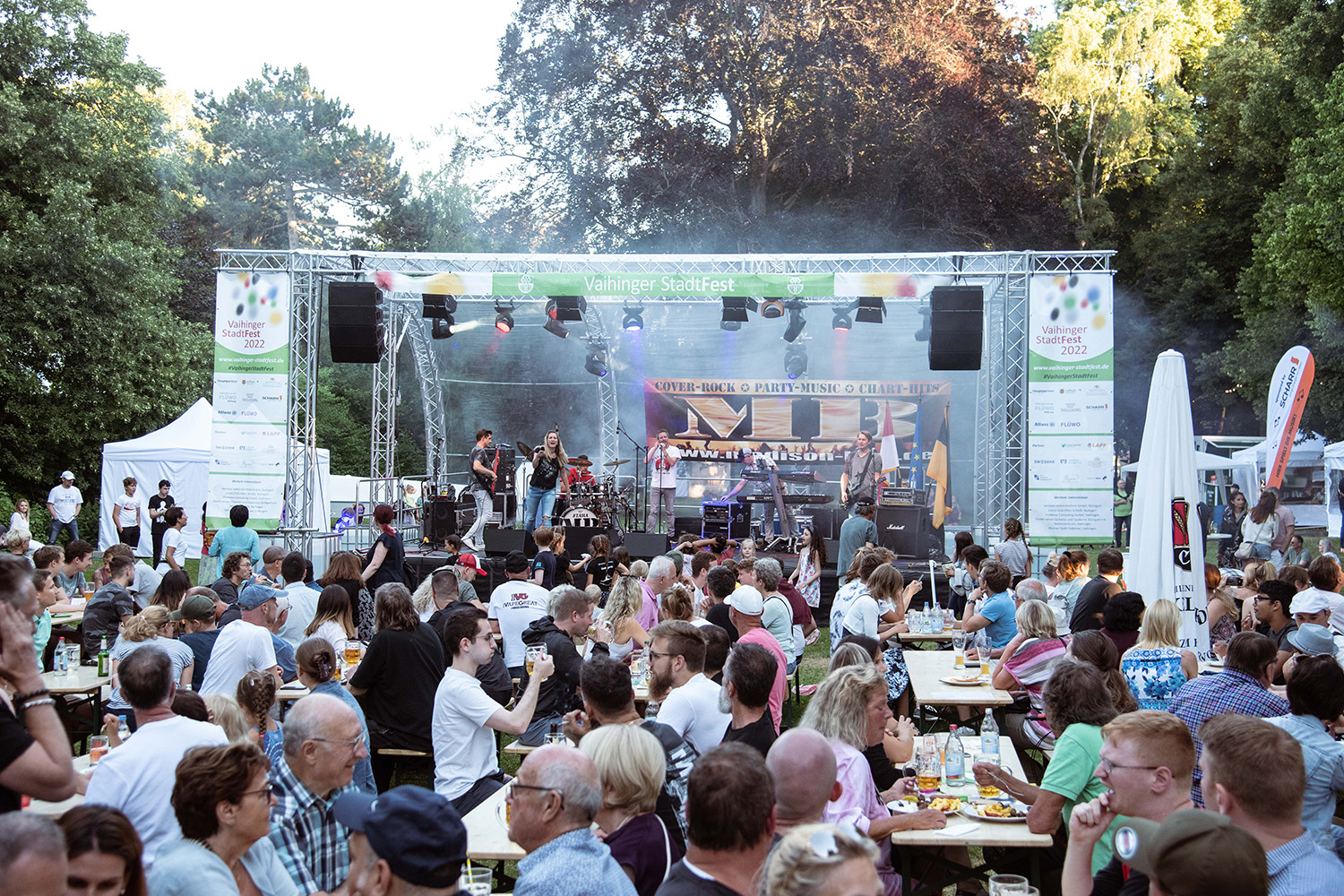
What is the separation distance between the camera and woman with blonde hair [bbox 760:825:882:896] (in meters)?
1.94

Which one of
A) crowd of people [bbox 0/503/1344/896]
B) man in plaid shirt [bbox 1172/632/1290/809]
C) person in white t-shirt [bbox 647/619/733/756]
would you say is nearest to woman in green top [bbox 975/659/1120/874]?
crowd of people [bbox 0/503/1344/896]

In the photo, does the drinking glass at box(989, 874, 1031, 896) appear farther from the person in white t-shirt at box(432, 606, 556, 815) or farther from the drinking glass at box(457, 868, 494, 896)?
the person in white t-shirt at box(432, 606, 556, 815)

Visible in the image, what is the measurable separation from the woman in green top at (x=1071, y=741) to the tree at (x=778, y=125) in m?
20.5

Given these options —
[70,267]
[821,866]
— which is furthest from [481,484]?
[821,866]

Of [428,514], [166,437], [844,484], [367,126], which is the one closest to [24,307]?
[166,437]

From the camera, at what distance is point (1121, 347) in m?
26.5

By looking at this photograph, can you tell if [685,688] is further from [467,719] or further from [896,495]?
[896,495]

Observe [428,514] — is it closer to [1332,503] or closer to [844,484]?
[844,484]

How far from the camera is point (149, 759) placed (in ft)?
11.1

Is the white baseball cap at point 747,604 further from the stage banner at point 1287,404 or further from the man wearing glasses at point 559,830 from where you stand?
the stage banner at point 1287,404

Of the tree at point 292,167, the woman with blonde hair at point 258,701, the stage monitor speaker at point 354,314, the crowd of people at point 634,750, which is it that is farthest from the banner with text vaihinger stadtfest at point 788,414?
the tree at point 292,167

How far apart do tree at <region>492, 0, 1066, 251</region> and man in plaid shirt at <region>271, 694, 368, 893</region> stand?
21.0 metres

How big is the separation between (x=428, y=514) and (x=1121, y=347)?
1884 centimetres

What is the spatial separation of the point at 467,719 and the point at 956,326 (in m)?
9.23
